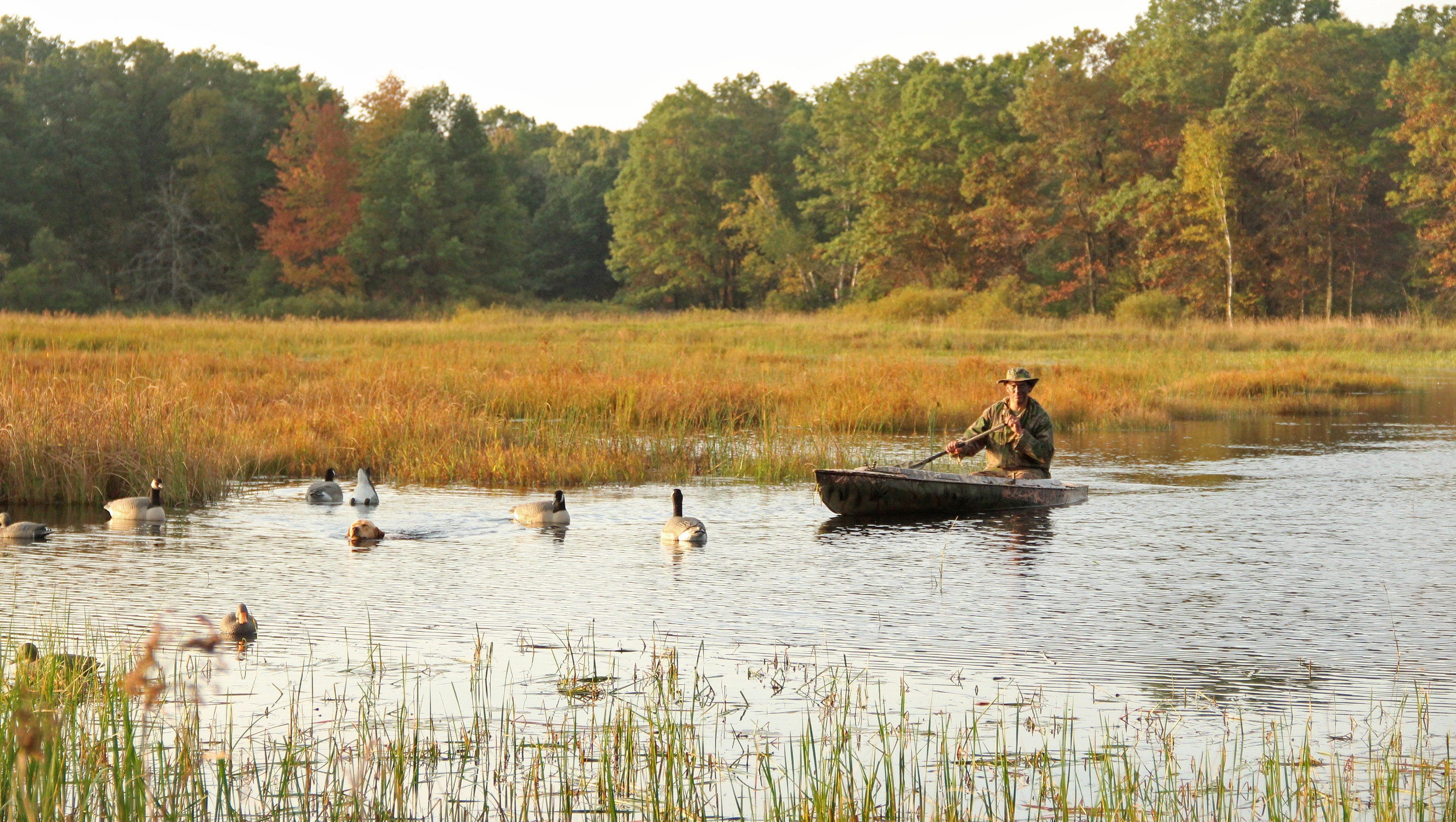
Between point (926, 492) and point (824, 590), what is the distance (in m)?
3.30

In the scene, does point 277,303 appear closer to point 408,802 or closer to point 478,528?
point 478,528

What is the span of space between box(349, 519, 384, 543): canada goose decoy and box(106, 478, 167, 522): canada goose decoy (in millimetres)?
1761

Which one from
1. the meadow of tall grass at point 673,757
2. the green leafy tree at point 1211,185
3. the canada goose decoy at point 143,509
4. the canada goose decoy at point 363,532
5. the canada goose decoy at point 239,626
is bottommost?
the meadow of tall grass at point 673,757

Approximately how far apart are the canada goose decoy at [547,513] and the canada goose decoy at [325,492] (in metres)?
2.07

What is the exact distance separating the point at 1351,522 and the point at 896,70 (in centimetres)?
5654

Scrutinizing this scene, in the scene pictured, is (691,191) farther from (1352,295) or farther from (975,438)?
(975,438)

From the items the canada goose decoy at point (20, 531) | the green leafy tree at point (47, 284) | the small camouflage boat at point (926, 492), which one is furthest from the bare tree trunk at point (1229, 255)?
the green leafy tree at point (47, 284)

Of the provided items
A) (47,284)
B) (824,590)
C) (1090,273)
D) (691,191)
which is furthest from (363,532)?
(691,191)

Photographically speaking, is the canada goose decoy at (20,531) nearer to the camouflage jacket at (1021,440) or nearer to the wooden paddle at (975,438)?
the wooden paddle at (975,438)

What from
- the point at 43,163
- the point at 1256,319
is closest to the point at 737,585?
the point at 1256,319

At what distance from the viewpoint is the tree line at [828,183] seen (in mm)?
50438

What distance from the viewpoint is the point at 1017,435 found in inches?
533

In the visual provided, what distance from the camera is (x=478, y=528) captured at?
11930mm

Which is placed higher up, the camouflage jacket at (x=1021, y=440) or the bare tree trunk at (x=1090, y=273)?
the bare tree trunk at (x=1090, y=273)
